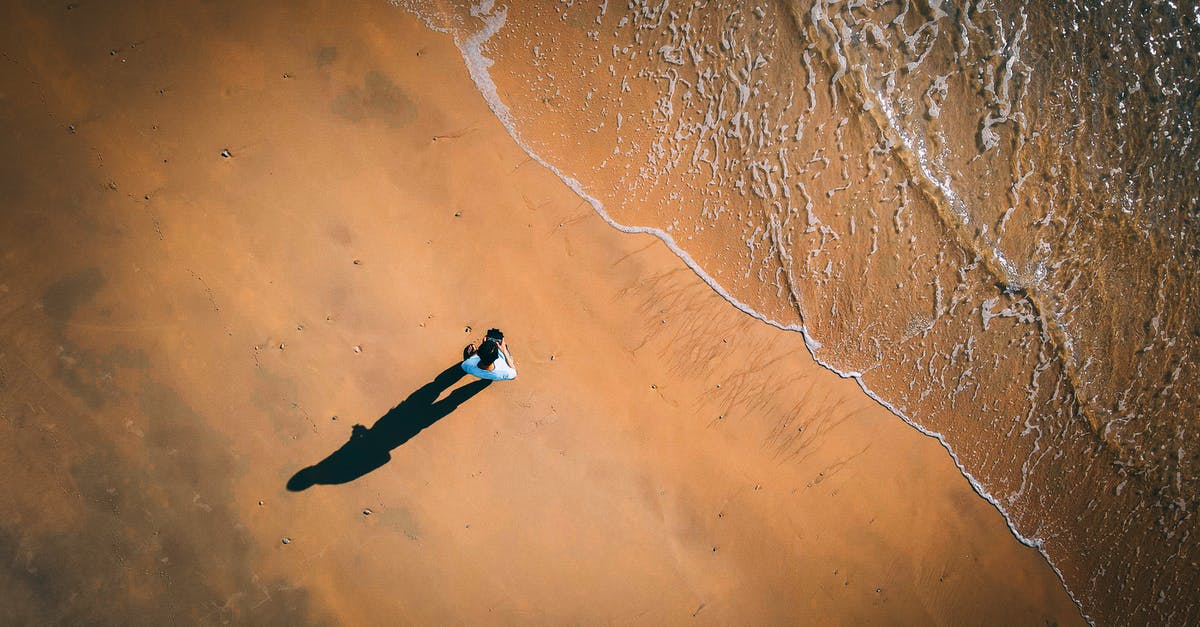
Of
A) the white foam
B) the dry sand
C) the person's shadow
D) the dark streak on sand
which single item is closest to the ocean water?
the white foam

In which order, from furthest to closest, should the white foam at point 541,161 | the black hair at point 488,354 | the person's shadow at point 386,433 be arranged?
the white foam at point 541,161 < the person's shadow at point 386,433 < the black hair at point 488,354

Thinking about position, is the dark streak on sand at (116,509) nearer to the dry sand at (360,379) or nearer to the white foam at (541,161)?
the dry sand at (360,379)

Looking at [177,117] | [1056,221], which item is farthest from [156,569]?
[1056,221]

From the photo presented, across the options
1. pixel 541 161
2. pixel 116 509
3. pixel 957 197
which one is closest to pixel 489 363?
pixel 541 161

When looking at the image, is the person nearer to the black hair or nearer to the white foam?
the black hair

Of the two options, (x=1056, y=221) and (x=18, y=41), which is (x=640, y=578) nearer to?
(x=1056, y=221)

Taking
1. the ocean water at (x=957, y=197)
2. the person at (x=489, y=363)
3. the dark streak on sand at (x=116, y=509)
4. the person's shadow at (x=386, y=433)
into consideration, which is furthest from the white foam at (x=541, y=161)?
the dark streak on sand at (x=116, y=509)
